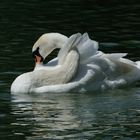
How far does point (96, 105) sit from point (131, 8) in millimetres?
11279

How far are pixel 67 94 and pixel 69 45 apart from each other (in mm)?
822

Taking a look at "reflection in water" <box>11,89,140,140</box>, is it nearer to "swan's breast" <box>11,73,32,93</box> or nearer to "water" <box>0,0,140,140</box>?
"water" <box>0,0,140,140</box>

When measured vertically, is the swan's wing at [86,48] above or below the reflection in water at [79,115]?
above

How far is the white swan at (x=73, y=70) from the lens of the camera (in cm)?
1527

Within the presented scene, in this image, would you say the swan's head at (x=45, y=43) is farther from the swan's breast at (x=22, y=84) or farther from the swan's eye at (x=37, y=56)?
the swan's breast at (x=22, y=84)

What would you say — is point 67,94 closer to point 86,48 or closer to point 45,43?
point 86,48

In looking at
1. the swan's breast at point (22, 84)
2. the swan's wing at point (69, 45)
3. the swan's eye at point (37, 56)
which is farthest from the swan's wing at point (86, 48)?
the swan's breast at point (22, 84)

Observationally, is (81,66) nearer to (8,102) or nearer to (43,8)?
(8,102)

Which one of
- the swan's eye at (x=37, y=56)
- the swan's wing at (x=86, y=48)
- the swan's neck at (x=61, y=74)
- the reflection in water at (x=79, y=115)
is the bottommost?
Result: the reflection in water at (x=79, y=115)

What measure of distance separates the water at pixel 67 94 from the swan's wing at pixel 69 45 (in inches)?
28.4

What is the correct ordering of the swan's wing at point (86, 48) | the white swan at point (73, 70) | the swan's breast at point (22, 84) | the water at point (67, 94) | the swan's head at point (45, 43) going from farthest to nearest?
the swan's head at point (45, 43)
the swan's wing at point (86, 48)
the white swan at point (73, 70)
the swan's breast at point (22, 84)
the water at point (67, 94)

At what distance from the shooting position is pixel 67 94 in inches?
596

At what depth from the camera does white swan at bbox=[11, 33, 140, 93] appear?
15.3 m

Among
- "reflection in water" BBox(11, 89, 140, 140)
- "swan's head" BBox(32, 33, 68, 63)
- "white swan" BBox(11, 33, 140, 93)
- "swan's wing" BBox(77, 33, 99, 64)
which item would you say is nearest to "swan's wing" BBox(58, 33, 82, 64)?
"white swan" BBox(11, 33, 140, 93)
